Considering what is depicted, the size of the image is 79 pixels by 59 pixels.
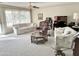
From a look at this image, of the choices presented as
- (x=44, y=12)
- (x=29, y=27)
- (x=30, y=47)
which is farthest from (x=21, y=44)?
(x=44, y=12)

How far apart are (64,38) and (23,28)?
1.07 m

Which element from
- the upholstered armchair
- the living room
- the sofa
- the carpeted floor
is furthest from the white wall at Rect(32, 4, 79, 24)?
the carpeted floor

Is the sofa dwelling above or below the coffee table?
above

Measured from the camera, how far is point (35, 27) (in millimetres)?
2879

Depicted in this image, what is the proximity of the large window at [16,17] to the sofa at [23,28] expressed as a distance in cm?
9

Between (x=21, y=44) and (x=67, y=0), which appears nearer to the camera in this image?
(x=67, y=0)

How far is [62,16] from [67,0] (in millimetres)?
401

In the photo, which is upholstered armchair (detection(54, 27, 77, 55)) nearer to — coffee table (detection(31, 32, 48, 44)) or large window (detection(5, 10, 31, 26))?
coffee table (detection(31, 32, 48, 44))

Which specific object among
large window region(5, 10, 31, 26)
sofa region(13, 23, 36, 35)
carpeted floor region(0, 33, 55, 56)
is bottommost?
carpeted floor region(0, 33, 55, 56)

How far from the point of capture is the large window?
2793 mm

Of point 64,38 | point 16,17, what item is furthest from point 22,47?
point 64,38

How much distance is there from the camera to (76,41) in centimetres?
273

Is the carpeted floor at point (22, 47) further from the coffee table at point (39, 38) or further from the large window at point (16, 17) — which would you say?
the large window at point (16, 17)

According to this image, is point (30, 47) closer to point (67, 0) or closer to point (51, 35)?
point (51, 35)
